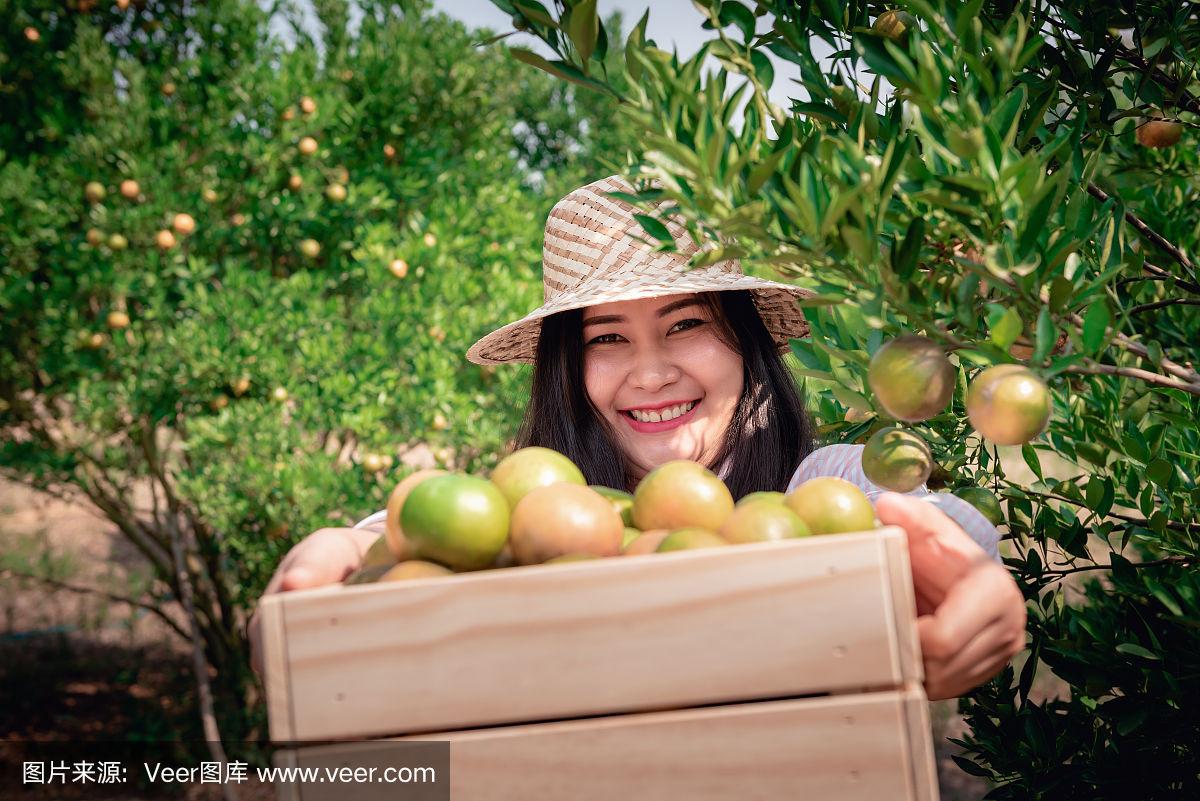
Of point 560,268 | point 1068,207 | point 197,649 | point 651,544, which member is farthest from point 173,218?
point 1068,207

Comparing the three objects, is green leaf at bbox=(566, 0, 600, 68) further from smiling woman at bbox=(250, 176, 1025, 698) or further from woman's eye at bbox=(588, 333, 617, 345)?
woman's eye at bbox=(588, 333, 617, 345)

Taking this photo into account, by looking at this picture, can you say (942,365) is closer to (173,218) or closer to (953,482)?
(953,482)

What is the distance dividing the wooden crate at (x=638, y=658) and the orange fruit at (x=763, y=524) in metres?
0.15

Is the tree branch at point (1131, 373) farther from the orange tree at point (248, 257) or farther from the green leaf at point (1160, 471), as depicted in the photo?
the orange tree at point (248, 257)

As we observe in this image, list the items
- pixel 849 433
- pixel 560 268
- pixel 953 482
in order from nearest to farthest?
pixel 953 482, pixel 849 433, pixel 560 268

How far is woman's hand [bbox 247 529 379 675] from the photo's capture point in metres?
1.28

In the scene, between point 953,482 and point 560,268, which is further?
point 560,268

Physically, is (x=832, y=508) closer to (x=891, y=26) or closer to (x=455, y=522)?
(x=455, y=522)

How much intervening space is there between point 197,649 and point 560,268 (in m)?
3.76

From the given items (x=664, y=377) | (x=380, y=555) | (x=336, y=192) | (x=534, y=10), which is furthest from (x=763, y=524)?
(x=336, y=192)

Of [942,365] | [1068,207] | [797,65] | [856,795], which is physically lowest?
[856,795]

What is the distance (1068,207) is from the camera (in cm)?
111

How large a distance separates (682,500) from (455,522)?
34 centimetres

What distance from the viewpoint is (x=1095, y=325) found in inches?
40.6
